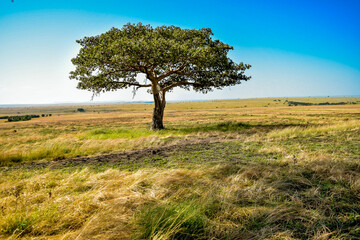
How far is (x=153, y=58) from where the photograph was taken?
48.4ft

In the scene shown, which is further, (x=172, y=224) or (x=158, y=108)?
(x=158, y=108)

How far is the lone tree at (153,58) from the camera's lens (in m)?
14.3

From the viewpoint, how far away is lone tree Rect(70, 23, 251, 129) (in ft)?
46.8

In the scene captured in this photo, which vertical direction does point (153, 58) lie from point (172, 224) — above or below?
above

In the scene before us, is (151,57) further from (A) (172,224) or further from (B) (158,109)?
(A) (172,224)

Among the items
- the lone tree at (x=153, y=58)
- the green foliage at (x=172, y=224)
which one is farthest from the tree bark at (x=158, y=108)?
the green foliage at (x=172, y=224)

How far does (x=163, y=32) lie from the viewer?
17016 mm

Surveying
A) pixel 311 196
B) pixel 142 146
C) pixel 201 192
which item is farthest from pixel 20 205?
pixel 142 146

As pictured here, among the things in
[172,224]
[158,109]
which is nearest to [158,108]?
[158,109]

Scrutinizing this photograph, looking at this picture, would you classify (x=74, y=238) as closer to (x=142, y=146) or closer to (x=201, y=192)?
(x=201, y=192)

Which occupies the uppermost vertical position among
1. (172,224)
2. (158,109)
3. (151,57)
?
(151,57)

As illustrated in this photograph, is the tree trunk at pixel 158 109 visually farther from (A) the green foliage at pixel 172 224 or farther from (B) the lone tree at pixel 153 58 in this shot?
(A) the green foliage at pixel 172 224

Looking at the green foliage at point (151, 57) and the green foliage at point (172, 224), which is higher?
the green foliage at point (151, 57)

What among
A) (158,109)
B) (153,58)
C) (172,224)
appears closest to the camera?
(172,224)
